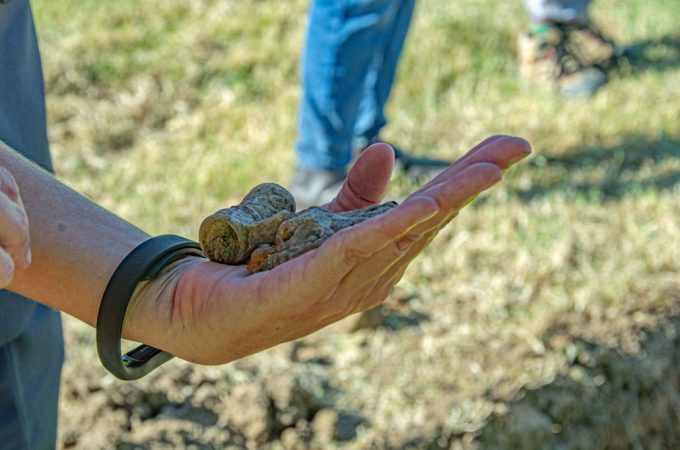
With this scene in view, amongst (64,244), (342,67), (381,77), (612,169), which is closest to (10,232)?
(64,244)

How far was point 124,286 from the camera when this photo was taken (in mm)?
1328

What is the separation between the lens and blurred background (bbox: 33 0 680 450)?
2.73 metres

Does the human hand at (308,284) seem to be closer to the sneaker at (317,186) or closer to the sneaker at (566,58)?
the sneaker at (317,186)

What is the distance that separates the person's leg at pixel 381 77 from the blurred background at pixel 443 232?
25 cm

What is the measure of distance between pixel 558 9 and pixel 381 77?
1.38 m

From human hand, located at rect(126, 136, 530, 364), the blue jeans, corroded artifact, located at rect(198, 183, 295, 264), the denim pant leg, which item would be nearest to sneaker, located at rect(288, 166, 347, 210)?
the blue jeans

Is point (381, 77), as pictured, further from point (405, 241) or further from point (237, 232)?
point (405, 241)

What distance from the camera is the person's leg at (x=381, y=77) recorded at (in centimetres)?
367

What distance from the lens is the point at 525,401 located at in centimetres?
282

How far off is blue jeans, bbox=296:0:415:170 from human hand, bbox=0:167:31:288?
2.41m

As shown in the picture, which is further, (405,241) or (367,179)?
(367,179)

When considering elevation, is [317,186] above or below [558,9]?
above

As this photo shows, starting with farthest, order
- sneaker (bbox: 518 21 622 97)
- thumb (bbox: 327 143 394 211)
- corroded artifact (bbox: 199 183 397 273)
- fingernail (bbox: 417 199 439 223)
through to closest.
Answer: sneaker (bbox: 518 21 622 97) → thumb (bbox: 327 143 394 211) → corroded artifact (bbox: 199 183 397 273) → fingernail (bbox: 417 199 439 223)

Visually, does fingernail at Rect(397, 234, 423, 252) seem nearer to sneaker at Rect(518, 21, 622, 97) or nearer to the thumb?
the thumb
